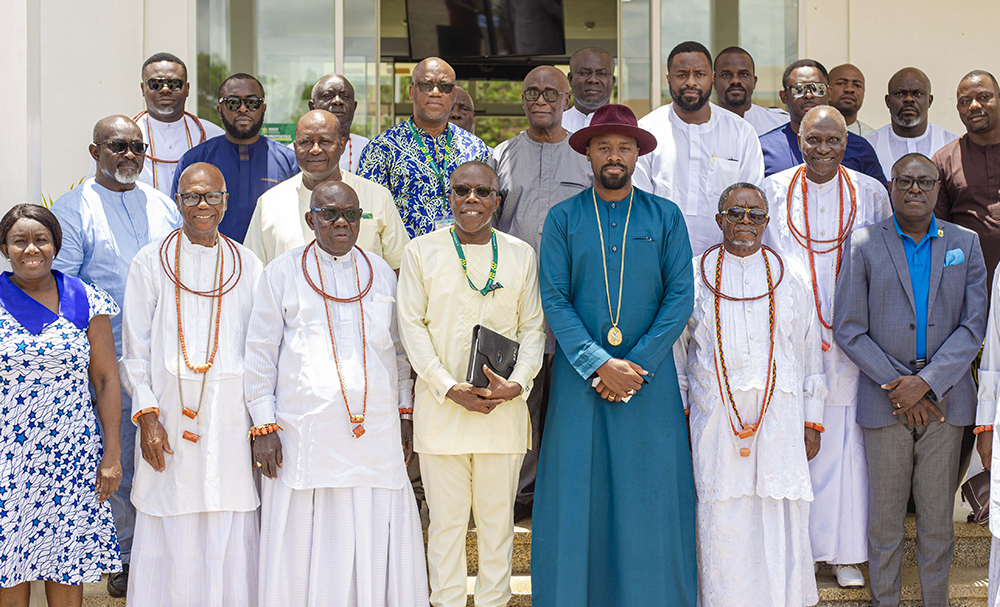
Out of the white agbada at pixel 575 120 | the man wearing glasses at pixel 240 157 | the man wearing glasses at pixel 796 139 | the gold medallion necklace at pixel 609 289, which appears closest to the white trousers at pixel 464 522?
the gold medallion necklace at pixel 609 289

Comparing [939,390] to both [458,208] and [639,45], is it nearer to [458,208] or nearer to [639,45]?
[458,208]

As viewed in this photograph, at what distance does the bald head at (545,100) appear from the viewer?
512 cm

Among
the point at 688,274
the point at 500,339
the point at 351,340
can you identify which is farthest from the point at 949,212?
the point at 351,340

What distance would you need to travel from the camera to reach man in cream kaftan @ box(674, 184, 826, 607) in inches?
176

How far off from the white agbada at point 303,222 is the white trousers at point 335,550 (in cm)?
129

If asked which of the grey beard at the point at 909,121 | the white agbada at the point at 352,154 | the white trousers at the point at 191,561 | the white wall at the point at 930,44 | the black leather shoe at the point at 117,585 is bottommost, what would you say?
the black leather shoe at the point at 117,585

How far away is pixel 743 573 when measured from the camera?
4449 mm

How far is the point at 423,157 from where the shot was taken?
5215 millimetres

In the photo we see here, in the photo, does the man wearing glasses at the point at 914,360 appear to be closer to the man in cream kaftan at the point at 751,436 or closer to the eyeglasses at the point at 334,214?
the man in cream kaftan at the point at 751,436

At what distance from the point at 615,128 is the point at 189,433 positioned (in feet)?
8.14

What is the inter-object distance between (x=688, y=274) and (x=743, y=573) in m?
1.45

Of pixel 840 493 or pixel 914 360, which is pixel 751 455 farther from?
pixel 914 360

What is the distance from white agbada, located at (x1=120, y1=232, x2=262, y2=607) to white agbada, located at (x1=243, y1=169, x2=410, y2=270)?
615 millimetres

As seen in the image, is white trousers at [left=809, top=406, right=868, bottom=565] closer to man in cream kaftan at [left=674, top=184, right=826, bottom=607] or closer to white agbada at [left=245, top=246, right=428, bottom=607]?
man in cream kaftan at [left=674, top=184, right=826, bottom=607]
